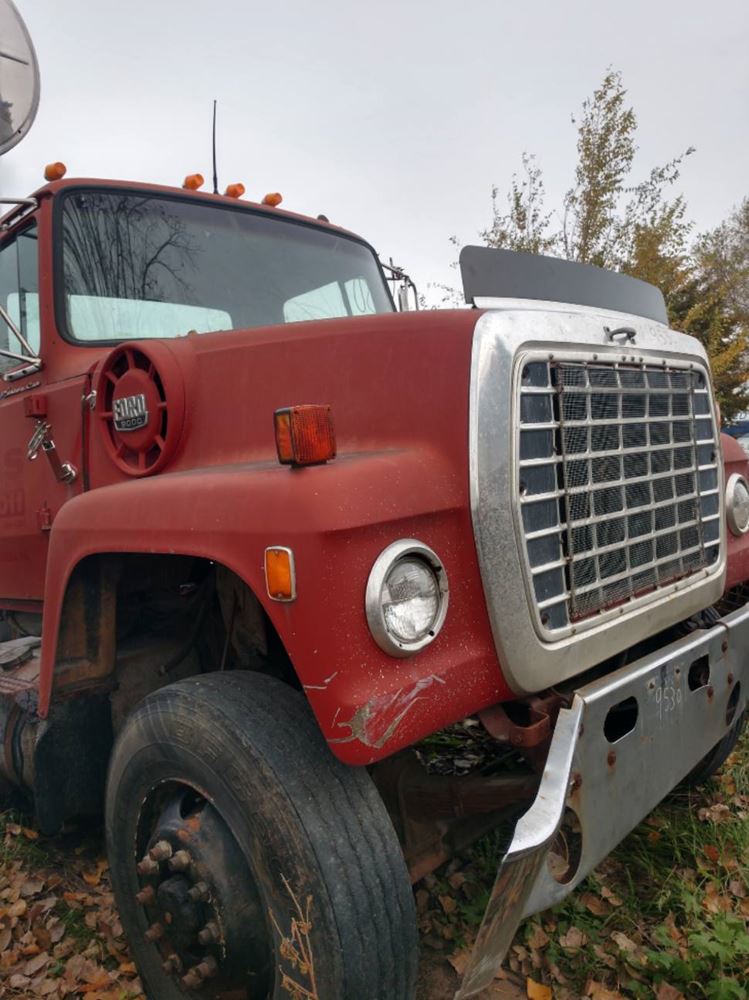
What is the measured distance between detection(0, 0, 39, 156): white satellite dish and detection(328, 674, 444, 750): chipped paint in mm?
2104

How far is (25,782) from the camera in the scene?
9.50 feet

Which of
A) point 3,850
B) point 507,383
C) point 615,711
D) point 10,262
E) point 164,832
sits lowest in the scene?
point 3,850

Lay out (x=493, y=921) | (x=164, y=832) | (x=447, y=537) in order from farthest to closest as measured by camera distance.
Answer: (x=164, y=832)
(x=447, y=537)
(x=493, y=921)

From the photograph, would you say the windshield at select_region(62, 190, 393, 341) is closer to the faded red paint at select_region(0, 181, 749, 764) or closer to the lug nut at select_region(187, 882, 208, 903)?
the faded red paint at select_region(0, 181, 749, 764)

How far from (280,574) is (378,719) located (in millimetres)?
360

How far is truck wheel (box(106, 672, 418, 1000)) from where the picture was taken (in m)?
1.64

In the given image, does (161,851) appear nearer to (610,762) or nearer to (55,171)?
(610,762)

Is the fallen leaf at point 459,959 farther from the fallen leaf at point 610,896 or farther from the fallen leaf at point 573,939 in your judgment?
the fallen leaf at point 610,896

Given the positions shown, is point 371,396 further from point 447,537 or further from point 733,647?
point 733,647

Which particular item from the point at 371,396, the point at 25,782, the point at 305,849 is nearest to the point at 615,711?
the point at 305,849

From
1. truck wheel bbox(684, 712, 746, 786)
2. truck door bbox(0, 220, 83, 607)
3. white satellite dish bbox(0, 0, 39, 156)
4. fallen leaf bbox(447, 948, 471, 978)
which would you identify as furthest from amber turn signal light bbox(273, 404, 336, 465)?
truck wheel bbox(684, 712, 746, 786)

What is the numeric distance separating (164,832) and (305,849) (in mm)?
494

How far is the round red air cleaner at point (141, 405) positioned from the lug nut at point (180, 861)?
1.10 meters

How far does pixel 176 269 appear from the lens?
10.0 feet
